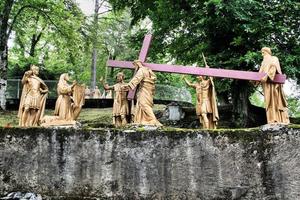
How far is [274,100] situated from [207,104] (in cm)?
285

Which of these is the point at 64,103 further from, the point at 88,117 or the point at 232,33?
the point at 232,33

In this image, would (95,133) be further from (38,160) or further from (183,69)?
(183,69)

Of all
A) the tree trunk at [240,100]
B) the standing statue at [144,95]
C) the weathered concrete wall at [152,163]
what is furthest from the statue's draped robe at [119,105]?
the tree trunk at [240,100]

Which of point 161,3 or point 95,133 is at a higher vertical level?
point 161,3

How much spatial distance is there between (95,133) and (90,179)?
96cm

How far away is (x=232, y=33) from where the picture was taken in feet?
59.3

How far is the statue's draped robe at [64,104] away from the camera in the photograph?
11227 mm

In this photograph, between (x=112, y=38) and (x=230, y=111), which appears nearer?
(x=230, y=111)

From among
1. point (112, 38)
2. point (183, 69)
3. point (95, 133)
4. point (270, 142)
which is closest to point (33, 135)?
A: point (95, 133)

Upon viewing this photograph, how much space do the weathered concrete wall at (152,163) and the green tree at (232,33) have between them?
6.43 metres

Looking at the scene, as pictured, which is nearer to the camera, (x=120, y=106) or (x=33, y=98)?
(x=33, y=98)

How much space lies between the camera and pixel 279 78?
10180 millimetres

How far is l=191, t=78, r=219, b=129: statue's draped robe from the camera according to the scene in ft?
41.6

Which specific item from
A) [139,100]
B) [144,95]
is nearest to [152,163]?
[139,100]
